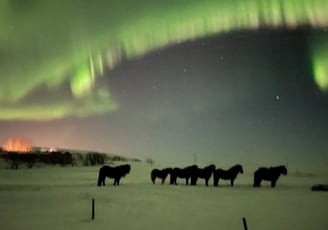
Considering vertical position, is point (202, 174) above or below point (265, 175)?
above

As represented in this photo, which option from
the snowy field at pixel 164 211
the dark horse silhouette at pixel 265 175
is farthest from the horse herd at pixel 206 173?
the snowy field at pixel 164 211

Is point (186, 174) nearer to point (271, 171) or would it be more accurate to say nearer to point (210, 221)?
point (271, 171)

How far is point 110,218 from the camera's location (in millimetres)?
14312

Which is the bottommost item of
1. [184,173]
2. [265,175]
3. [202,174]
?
[265,175]

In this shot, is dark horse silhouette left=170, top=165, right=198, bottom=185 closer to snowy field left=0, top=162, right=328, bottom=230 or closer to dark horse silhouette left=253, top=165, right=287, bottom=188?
dark horse silhouette left=253, top=165, right=287, bottom=188

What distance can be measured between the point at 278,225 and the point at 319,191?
11.3 metres

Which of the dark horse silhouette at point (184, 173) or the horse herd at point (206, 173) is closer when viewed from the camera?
the horse herd at point (206, 173)

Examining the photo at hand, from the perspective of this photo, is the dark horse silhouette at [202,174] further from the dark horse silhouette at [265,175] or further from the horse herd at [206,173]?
the dark horse silhouette at [265,175]

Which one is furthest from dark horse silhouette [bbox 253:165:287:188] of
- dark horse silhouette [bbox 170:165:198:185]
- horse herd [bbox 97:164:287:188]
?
dark horse silhouette [bbox 170:165:198:185]

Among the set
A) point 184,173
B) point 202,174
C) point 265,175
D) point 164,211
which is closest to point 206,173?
point 202,174

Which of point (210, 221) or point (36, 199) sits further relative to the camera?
point (36, 199)

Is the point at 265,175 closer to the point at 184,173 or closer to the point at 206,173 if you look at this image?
the point at 206,173

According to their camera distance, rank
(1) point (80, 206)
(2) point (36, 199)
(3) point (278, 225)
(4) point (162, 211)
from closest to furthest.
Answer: (3) point (278, 225), (4) point (162, 211), (1) point (80, 206), (2) point (36, 199)

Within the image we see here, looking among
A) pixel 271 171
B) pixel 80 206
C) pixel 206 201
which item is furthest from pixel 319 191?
pixel 80 206
